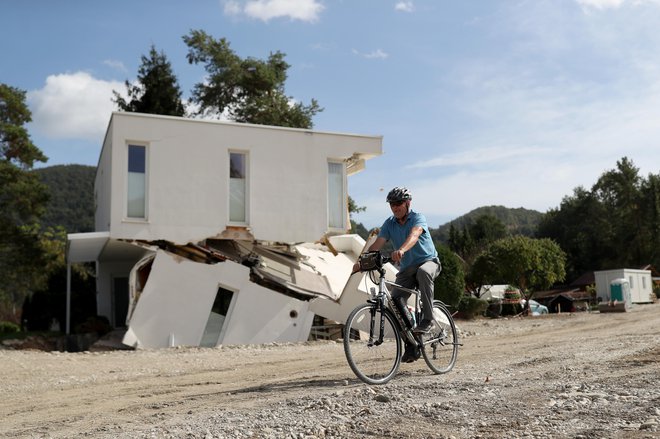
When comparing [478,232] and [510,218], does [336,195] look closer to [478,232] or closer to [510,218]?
[478,232]

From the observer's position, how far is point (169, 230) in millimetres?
18562

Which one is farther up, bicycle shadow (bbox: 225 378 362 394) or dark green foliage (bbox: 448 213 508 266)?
dark green foliage (bbox: 448 213 508 266)

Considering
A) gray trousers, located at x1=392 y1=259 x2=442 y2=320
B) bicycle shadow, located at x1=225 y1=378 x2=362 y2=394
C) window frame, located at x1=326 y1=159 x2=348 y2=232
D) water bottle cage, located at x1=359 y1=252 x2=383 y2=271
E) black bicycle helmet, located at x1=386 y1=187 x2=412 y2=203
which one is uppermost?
window frame, located at x1=326 y1=159 x2=348 y2=232

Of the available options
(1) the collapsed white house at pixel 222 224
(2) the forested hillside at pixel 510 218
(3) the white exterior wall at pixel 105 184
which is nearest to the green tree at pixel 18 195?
(3) the white exterior wall at pixel 105 184

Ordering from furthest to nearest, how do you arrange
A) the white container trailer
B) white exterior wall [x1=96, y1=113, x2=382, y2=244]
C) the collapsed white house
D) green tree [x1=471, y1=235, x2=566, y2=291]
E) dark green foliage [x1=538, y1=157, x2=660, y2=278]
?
dark green foliage [x1=538, y1=157, x2=660, y2=278]
green tree [x1=471, y1=235, x2=566, y2=291]
the white container trailer
white exterior wall [x1=96, y1=113, x2=382, y2=244]
the collapsed white house

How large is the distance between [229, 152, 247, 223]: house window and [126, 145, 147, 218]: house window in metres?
2.43

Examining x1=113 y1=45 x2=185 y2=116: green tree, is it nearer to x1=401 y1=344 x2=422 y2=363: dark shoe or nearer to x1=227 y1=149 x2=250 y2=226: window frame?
x1=227 y1=149 x2=250 y2=226: window frame

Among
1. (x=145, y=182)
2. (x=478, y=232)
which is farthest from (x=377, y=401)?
(x=478, y=232)

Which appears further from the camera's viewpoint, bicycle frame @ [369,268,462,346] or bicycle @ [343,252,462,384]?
bicycle frame @ [369,268,462,346]

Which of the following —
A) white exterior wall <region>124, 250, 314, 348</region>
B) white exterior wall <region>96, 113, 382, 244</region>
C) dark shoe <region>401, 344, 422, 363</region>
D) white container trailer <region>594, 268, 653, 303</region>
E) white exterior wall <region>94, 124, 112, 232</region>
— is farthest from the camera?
white container trailer <region>594, 268, 653, 303</region>

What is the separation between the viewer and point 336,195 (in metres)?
21.0

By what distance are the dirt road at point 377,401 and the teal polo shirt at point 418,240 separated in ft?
4.10

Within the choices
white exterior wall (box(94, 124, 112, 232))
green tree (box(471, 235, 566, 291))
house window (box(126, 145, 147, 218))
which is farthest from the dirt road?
green tree (box(471, 235, 566, 291))

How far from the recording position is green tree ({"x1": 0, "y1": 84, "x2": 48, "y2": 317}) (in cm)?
2469
